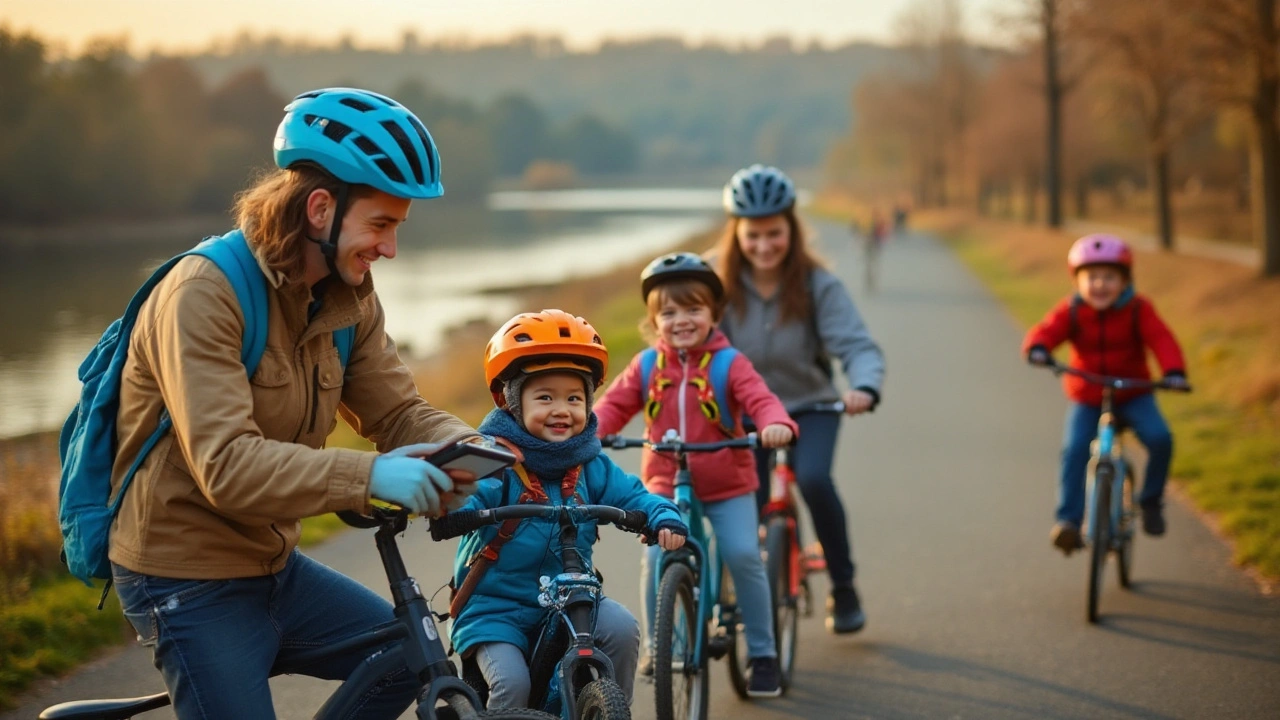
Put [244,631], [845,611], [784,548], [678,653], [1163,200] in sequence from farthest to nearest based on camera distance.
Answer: [1163,200]
[845,611]
[784,548]
[678,653]
[244,631]

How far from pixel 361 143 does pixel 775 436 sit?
2.01 meters

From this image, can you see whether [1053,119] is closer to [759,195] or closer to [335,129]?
[759,195]

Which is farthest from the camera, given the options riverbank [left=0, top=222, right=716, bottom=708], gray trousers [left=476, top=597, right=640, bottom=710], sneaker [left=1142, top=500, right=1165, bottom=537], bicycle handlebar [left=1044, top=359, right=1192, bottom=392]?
sneaker [left=1142, top=500, right=1165, bottom=537]

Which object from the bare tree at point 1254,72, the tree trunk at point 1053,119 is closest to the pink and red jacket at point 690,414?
the bare tree at point 1254,72

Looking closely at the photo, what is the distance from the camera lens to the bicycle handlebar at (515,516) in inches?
121

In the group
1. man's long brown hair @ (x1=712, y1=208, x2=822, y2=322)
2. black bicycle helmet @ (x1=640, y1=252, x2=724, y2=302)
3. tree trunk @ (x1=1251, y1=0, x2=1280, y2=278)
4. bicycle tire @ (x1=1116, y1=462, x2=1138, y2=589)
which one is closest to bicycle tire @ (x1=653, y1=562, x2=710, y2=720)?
black bicycle helmet @ (x1=640, y1=252, x2=724, y2=302)

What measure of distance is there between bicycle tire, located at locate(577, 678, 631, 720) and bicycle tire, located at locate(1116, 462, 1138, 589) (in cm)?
429

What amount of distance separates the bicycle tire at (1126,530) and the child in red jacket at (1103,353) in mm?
90

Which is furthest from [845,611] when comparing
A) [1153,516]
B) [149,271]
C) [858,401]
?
[149,271]

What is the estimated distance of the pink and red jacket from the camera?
4840 millimetres

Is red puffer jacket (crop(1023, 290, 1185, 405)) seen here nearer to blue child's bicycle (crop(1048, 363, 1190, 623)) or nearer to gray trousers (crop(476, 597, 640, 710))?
blue child's bicycle (crop(1048, 363, 1190, 623))

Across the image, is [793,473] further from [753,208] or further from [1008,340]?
[1008,340]

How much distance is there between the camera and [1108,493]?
253 inches

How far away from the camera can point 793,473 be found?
564 centimetres
